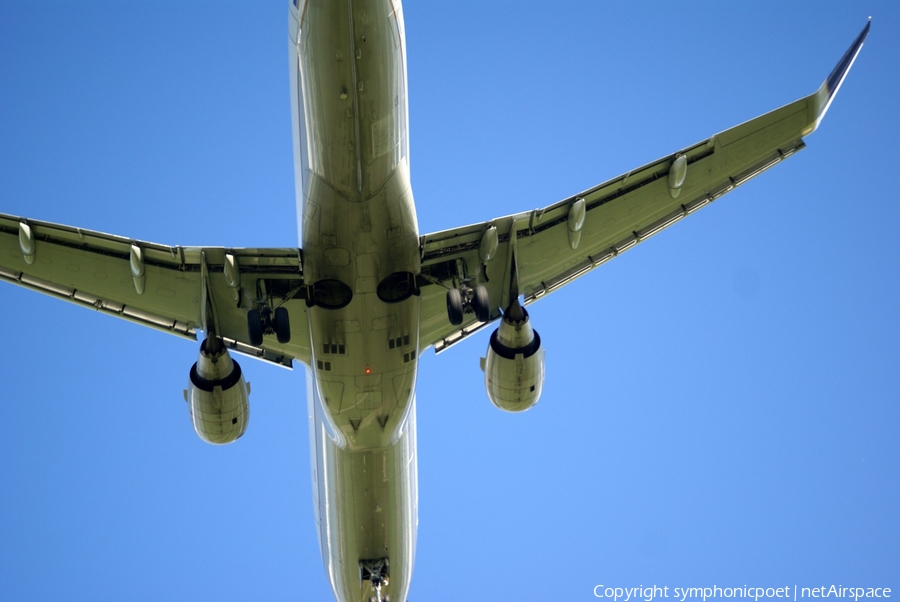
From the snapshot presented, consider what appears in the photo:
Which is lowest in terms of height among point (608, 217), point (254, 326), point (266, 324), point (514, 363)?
point (254, 326)

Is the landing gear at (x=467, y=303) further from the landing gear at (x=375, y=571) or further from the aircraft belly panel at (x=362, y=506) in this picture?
the landing gear at (x=375, y=571)

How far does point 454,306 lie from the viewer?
25.1 m

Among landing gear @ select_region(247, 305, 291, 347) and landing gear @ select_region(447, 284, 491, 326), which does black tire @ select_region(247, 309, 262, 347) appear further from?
landing gear @ select_region(447, 284, 491, 326)

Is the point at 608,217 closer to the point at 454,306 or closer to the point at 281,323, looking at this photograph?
the point at 454,306

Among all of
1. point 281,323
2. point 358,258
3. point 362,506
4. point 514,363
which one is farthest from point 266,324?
point 362,506

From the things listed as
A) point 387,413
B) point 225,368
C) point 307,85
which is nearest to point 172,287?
point 225,368

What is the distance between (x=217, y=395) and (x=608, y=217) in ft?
36.4

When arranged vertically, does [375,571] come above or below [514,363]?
below

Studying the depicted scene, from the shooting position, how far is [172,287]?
27484mm

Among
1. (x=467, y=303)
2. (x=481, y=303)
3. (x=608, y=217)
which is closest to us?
(x=481, y=303)

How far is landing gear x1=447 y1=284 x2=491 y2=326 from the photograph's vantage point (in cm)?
2511

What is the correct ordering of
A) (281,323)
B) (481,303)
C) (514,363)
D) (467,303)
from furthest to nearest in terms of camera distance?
(514,363) < (467,303) < (481,303) < (281,323)

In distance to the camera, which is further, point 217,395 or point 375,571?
point 375,571

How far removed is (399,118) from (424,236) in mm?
3935
